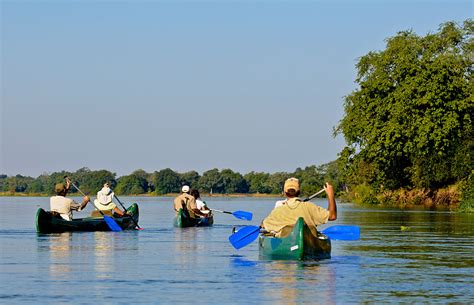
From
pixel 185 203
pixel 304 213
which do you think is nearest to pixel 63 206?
pixel 185 203

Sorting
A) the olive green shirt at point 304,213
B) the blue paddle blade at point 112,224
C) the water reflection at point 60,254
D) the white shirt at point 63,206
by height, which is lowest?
the water reflection at point 60,254

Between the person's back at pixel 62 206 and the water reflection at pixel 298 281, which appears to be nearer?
the water reflection at pixel 298 281

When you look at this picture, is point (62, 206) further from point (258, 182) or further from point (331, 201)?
point (258, 182)

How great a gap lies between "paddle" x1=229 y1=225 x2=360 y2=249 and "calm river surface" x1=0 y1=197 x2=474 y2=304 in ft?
1.02

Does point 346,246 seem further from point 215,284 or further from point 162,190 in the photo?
point 162,190

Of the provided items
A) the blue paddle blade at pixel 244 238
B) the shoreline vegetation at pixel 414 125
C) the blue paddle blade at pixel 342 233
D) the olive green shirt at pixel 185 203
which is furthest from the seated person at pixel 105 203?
the shoreline vegetation at pixel 414 125

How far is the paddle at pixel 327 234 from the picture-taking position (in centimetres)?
2005

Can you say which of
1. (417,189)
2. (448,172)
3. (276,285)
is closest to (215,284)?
(276,285)

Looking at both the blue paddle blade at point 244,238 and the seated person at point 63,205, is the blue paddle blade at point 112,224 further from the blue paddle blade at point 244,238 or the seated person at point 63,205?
the blue paddle blade at point 244,238

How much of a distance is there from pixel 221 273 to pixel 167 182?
135757 millimetres

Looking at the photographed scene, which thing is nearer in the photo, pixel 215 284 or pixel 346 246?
pixel 215 284

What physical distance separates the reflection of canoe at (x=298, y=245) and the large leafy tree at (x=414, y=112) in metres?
34.6

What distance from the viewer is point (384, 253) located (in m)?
20.6

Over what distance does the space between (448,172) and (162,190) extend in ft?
323
